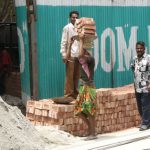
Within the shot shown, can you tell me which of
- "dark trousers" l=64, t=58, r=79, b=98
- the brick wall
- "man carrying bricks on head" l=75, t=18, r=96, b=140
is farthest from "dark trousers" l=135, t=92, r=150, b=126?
the brick wall

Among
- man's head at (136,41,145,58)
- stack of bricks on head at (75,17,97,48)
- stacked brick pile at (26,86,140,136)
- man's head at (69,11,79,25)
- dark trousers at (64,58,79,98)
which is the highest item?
man's head at (69,11,79,25)

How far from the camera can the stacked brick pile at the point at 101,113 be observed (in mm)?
9734

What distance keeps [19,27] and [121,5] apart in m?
2.75

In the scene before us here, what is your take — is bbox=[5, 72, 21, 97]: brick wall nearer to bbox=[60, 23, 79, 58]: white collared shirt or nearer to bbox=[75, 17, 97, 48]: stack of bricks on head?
bbox=[60, 23, 79, 58]: white collared shirt

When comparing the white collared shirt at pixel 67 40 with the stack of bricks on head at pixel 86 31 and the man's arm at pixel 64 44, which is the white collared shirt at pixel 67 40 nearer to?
the man's arm at pixel 64 44

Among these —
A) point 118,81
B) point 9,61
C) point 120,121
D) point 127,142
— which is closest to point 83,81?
point 127,142

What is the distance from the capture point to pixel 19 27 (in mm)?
11578

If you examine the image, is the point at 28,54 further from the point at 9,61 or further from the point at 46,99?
the point at 9,61

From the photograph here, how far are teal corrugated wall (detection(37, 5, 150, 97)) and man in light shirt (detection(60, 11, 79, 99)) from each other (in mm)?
579

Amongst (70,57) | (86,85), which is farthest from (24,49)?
(86,85)

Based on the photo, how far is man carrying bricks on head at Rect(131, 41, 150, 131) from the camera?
1034 centimetres

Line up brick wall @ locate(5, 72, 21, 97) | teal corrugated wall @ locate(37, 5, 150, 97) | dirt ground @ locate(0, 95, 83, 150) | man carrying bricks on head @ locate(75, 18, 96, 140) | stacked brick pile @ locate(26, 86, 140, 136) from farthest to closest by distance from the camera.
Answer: brick wall @ locate(5, 72, 21, 97), teal corrugated wall @ locate(37, 5, 150, 97), stacked brick pile @ locate(26, 86, 140, 136), man carrying bricks on head @ locate(75, 18, 96, 140), dirt ground @ locate(0, 95, 83, 150)

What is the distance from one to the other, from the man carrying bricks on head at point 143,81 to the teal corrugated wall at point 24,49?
227 centimetres

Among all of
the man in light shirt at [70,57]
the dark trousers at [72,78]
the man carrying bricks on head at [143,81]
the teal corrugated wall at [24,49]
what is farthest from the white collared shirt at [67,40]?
the man carrying bricks on head at [143,81]
